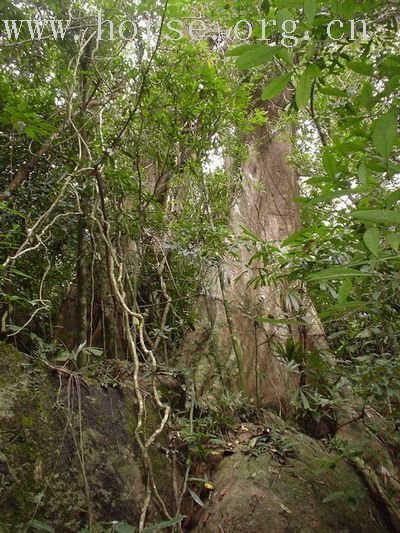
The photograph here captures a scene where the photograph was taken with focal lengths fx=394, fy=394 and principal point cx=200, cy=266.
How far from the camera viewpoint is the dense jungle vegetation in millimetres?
1775

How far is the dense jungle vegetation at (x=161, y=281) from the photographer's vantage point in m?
1.78

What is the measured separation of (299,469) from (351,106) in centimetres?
223

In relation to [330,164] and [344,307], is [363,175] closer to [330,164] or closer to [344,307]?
[330,164]

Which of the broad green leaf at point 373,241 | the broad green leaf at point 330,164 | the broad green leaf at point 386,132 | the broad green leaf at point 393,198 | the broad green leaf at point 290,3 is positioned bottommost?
the broad green leaf at point 373,241

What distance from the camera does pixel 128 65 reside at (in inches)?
119

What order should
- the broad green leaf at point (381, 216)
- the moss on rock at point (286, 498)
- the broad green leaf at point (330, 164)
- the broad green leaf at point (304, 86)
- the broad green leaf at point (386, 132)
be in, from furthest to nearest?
the moss on rock at point (286, 498)
the broad green leaf at point (330, 164)
the broad green leaf at point (304, 86)
the broad green leaf at point (386, 132)
the broad green leaf at point (381, 216)

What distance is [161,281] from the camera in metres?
3.32

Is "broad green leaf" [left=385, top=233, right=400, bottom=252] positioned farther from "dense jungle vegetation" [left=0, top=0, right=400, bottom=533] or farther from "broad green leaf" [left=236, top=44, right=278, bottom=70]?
"broad green leaf" [left=236, top=44, right=278, bottom=70]

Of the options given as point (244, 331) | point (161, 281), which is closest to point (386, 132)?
point (161, 281)

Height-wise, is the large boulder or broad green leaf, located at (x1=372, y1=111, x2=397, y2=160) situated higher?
broad green leaf, located at (x1=372, y1=111, x2=397, y2=160)

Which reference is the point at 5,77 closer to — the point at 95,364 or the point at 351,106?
the point at 95,364

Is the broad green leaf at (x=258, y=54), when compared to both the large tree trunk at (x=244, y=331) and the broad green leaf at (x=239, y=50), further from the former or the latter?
the large tree trunk at (x=244, y=331)

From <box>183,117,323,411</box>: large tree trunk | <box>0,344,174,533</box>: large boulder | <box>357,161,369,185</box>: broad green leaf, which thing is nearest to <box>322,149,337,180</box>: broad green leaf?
<box>357,161,369,185</box>: broad green leaf

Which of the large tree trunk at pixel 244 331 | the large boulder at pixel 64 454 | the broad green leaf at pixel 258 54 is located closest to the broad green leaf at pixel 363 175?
the broad green leaf at pixel 258 54
